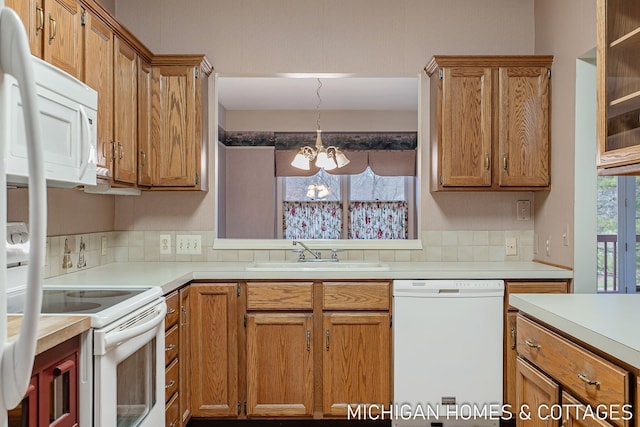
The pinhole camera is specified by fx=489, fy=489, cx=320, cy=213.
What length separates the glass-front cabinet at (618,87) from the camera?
152 cm

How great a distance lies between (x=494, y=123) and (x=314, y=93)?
9.68 feet

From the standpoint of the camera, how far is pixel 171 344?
230 cm

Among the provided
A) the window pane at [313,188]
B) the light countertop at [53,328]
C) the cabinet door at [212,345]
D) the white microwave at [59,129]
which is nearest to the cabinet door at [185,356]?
the cabinet door at [212,345]

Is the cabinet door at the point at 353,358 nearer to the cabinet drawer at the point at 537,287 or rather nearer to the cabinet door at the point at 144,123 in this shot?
the cabinet drawer at the point at 537,287

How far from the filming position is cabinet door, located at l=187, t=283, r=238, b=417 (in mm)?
2613


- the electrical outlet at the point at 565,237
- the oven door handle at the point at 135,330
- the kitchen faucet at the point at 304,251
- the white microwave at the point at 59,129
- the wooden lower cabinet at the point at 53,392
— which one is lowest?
the wooden lower cabinet at the point at 53,392

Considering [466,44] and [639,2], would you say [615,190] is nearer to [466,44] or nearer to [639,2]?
[466,44]

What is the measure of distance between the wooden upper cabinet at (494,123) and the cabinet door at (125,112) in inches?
67.6

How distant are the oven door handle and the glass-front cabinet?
1679 millimetres

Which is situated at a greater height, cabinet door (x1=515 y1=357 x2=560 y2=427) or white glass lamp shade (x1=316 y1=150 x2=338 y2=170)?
white glass lamp shade (x1=316 y1=150 x2=338 y2=170)

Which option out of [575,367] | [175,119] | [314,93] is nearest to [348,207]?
[314,93]

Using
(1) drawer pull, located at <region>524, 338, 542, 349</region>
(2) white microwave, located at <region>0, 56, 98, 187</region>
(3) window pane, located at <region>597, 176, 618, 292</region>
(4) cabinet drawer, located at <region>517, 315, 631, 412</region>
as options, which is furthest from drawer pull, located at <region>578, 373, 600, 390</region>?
(3) window pane, located at <region>597, 176, 618, 292</region>

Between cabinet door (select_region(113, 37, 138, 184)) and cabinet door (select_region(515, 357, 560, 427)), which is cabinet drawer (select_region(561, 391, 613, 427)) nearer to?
→ cabinet door (select_region(515, 357, 560, 427))

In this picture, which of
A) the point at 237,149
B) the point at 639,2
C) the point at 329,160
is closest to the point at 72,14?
the point at 639,2
